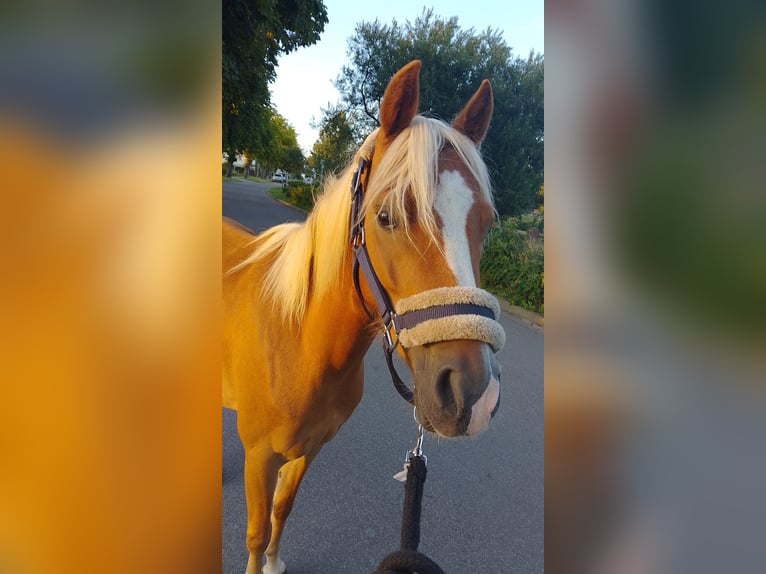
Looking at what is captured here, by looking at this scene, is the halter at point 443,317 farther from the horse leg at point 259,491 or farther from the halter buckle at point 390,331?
the horse leg at point 259,491

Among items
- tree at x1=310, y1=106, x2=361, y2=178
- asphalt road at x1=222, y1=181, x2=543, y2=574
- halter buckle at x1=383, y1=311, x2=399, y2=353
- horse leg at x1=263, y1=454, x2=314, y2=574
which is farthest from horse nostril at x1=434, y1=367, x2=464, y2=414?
tree at x1=310, y1=106, x2=361, y2=178

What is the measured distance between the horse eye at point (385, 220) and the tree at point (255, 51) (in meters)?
0.57

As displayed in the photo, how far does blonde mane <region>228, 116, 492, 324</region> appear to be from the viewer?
104 cm

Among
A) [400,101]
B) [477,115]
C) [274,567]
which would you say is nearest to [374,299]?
[400,101]

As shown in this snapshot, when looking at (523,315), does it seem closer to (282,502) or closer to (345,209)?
(282,502)

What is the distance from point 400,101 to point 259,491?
5.03 ft

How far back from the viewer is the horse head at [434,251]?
92 cm

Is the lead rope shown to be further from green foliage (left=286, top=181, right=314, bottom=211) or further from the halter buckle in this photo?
green foliage (left=286, top=181, right=314, bottom=211)

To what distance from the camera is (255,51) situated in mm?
1184
